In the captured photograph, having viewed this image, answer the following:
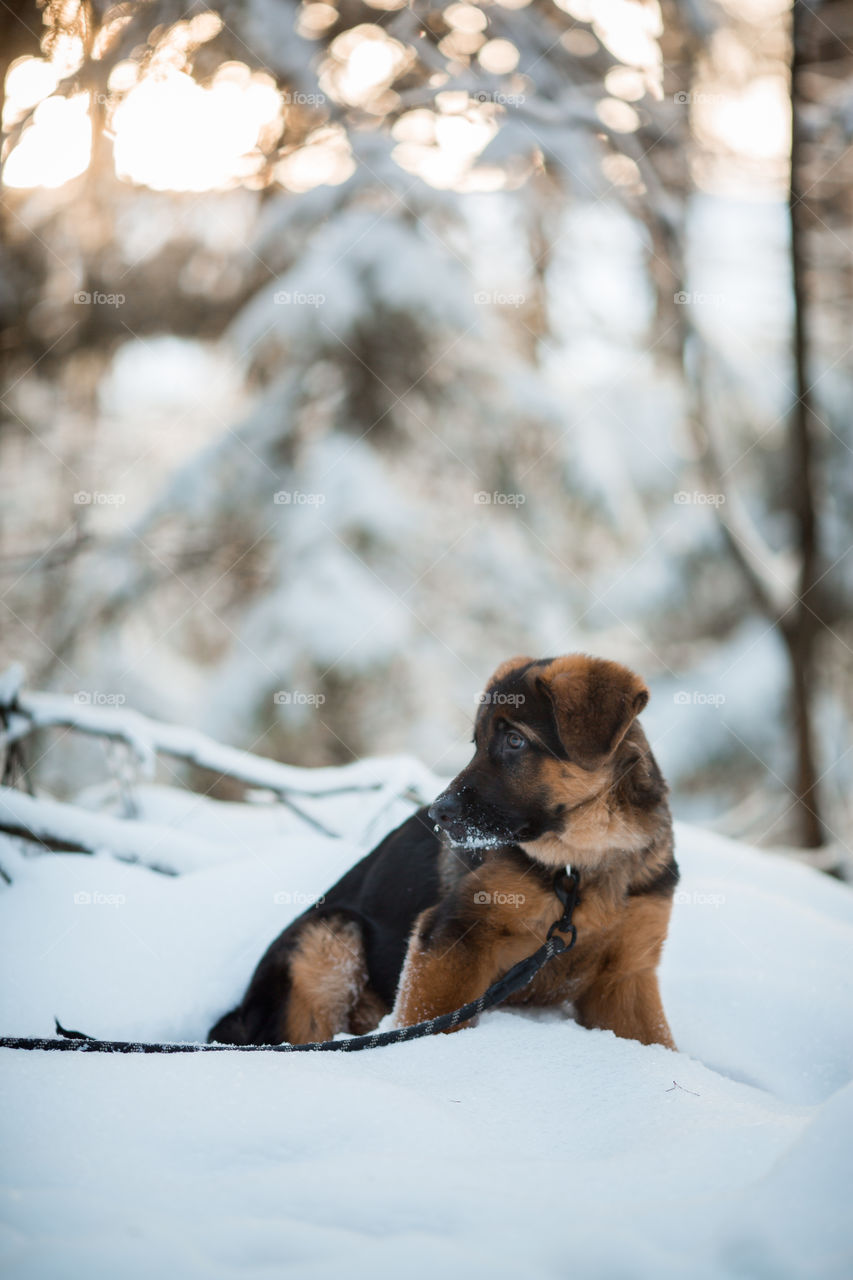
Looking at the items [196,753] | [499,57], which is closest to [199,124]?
[499,57]

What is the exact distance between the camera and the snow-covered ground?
138cm

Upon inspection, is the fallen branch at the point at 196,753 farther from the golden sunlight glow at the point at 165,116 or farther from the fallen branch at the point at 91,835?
the golden sunlight glow at the point at 165,116

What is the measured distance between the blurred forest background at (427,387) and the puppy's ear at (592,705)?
5.70m

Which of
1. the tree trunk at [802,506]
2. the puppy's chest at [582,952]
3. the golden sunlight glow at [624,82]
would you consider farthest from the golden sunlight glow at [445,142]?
the puppy's chest at [582,952]

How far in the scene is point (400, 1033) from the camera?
8.41 ft

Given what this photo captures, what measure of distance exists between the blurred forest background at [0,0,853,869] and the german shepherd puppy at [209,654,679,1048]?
5508 mm

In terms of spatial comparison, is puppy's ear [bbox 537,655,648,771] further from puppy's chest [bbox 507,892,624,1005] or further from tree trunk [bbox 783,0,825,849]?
tree trunk [bbox 783,0,825,849]

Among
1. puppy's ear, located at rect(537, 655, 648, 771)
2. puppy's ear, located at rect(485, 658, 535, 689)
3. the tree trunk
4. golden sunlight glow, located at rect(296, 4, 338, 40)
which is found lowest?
the tree trunk

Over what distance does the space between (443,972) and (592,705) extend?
1.19 metres

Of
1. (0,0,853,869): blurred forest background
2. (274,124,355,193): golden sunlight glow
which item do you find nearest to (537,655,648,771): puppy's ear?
(0,0,853,869): blurred forest background

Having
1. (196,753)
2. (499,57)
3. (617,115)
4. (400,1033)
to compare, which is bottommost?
(196,753)

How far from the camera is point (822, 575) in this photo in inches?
407

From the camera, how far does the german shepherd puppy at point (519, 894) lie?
314 centimetres

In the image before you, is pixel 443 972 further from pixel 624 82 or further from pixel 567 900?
pixel 624 82
